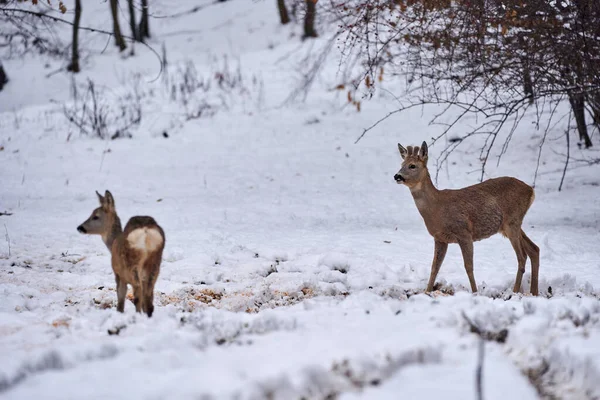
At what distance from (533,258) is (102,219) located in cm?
510

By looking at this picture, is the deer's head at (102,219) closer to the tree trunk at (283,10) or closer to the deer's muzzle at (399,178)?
the deer's muzzle at (399,178)

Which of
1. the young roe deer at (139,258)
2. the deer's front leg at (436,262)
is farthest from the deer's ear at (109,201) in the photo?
the deer's front leg at (436,262)

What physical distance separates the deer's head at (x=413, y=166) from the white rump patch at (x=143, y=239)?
3.24 meters

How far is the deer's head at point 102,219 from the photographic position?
6.32 m

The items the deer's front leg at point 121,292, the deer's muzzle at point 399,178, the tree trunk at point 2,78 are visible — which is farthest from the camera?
the tree trunk at point 2,78

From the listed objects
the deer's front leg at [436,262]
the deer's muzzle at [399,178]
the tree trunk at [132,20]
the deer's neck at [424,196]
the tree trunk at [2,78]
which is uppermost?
the tree trunk at [132,20]

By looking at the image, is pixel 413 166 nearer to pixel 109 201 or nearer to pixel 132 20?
pixel 109 201

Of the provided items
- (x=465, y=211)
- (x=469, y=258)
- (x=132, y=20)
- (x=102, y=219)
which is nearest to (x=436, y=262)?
(x=469, y=258)

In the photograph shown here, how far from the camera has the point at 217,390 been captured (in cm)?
352

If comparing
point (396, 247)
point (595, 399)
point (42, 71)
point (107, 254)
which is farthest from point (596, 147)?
point (42, 71)

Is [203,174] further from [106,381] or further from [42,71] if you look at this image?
[42,71]

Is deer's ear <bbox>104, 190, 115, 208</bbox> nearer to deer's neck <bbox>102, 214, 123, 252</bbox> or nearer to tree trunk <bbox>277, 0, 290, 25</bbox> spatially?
deer's neck <bbox>102, 214, 123, 252</bbox>

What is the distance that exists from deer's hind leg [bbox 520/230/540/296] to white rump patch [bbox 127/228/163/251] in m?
4.61

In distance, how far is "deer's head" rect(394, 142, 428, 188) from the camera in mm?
7852
